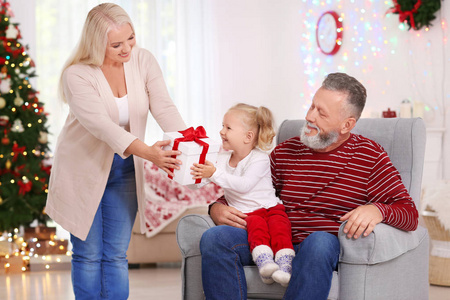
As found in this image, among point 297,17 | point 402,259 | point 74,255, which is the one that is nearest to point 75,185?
point 74,255

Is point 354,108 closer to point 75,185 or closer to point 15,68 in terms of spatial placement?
point 75,185

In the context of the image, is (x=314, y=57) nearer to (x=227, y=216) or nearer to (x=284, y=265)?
(x=227, y=216)

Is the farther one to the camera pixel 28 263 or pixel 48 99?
pixel 48 99

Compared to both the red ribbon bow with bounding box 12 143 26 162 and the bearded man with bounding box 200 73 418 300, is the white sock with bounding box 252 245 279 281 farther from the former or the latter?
the red ribbon bow with bounding box 12 143 26 162

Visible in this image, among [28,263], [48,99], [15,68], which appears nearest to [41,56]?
[48,99]

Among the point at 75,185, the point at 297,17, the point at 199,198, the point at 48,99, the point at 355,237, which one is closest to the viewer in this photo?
the point at 355,237

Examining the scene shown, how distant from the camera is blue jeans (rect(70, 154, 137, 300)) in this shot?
246cm

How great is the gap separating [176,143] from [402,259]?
3.08 ft

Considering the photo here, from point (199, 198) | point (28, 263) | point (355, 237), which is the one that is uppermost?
point (355, 237)

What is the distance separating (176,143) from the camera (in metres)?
2.25

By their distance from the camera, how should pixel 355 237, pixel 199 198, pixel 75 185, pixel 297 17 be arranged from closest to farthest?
pixel 355 237, pixel 75 185, pixel 199 198, pixel 297 17

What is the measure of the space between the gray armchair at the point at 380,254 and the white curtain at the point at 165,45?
375 centimetres

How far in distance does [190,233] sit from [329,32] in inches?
157

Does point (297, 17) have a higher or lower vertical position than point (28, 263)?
higher
